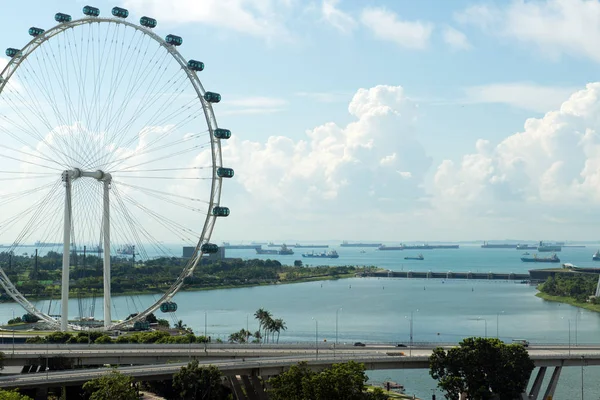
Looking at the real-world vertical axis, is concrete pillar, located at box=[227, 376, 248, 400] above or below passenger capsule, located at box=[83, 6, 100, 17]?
below

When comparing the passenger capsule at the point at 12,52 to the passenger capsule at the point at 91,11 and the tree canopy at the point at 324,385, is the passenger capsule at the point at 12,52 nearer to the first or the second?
the passenger capsule at the point at 91,11

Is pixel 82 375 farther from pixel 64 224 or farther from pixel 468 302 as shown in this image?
pixel 468 302

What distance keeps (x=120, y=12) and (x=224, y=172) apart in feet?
51.9

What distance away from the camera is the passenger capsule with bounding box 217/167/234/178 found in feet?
225

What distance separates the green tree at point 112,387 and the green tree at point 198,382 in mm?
4720

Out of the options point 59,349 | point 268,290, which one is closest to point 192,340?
point 59,349

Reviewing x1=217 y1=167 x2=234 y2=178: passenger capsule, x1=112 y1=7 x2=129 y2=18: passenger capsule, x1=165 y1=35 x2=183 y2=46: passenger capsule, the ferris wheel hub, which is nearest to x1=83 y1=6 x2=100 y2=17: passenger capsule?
x1=112 y1=7 x2=129 y2=18: passenger capsule

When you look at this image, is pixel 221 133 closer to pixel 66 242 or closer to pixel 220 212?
pixel 220 212

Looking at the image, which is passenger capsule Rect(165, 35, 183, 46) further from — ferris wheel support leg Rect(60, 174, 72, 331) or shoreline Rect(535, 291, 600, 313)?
shoreline Rect(535, 291, 600, 313)

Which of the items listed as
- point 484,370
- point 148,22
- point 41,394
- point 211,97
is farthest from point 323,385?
point 148,22

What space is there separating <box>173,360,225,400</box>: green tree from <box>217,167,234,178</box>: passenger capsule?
61.6 feet

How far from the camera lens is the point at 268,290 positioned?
192 meters

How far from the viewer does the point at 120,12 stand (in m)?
66.1

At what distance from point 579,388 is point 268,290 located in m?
129
